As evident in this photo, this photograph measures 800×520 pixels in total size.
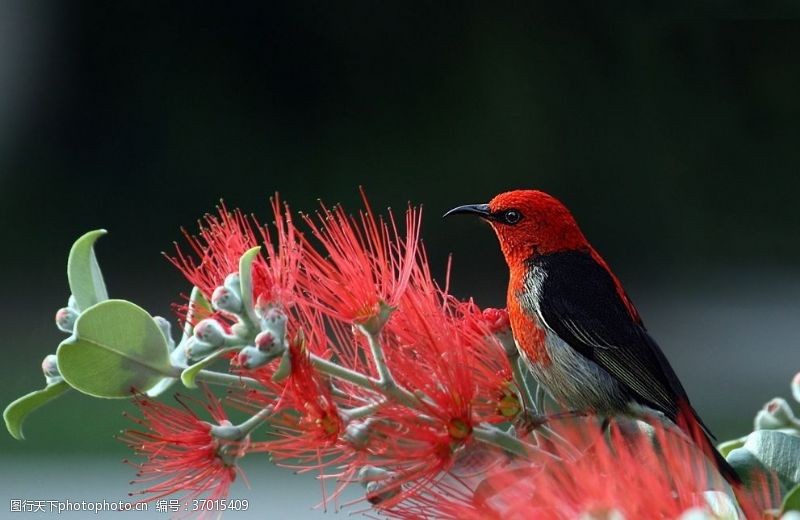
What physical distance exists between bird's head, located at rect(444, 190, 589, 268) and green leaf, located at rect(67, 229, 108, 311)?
1.02ft

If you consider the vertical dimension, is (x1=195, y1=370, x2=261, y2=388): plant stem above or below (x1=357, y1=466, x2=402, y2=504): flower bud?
above

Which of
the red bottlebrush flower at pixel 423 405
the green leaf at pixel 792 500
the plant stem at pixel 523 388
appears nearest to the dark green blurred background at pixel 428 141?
the plant stem at pixel 523 388

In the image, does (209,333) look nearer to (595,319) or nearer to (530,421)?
(530,421)

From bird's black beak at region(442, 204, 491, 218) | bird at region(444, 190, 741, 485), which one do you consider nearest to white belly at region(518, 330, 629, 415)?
bird at region(444, 190, 741, 485)

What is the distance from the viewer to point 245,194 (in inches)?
166

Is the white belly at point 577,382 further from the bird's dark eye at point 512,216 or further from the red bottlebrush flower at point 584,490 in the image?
the red bottlebrush flower at point 584,490

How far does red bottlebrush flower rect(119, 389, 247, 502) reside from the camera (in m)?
0.65

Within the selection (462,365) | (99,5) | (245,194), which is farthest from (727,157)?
(462,365)

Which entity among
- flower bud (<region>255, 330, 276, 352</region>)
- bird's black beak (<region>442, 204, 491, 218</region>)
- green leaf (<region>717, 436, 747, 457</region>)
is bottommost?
green leaf (<region>717, 436, 747, 457</region>)

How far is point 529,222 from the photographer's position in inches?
35.9

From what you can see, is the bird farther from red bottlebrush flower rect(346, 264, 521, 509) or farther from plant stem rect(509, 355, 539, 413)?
red bottlebrush flower rect(346, 264, 521, 509)

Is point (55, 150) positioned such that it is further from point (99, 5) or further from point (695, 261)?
point (695, 261)

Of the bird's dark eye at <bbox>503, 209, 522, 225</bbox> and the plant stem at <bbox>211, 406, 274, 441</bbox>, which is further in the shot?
the bird's dark eye at <bbox>503, 209, 522, 225</bbox>

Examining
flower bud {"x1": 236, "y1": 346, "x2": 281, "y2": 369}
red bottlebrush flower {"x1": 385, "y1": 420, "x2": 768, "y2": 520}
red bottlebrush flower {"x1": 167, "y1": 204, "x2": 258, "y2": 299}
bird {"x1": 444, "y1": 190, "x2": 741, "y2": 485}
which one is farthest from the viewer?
bird {"x1": 444, "y1": 190, "x2": 741, "y2": 485}
